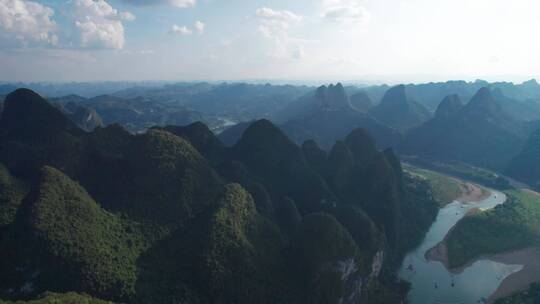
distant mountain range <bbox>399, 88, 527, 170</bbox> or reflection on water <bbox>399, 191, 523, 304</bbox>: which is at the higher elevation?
distant mountain range <bbox>399, 88, 527, 170</bbox>

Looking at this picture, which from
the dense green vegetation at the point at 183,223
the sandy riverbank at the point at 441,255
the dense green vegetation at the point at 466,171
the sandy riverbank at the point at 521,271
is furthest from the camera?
the dense green vegetation at the point at 466,171

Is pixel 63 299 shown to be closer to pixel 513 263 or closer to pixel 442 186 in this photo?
pixel 513 263

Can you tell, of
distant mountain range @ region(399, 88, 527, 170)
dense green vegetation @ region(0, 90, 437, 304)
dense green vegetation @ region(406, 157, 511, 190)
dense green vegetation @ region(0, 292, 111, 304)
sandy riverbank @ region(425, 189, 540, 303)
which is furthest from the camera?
distant mountain range @ region(399, 88, 527, 170)

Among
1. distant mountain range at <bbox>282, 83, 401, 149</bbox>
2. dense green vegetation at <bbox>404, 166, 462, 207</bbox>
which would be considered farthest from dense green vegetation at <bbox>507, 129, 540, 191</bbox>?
distant mountain range at <bbox>282, 83, 401, 149</bbox>

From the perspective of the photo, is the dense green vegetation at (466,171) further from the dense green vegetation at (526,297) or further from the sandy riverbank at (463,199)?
the dense green vegetation at (526,297)

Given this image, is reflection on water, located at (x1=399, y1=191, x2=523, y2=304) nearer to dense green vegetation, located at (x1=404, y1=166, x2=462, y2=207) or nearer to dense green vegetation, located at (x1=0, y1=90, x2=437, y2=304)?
dense green vegetation, located at (x1=0, y1=90, x2=437, y2=304)

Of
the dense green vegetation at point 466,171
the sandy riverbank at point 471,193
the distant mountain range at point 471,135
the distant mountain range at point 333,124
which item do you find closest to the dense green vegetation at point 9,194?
the sandy riverbank at point 471,193
